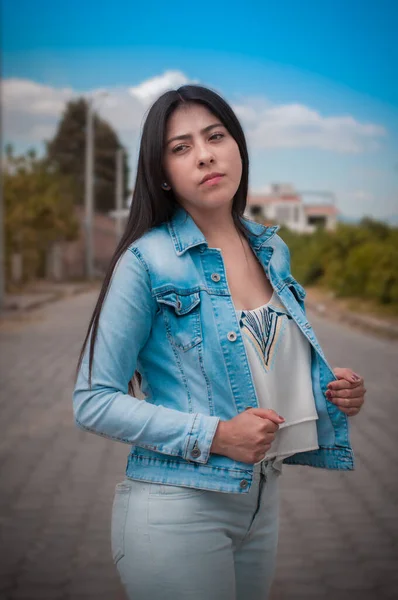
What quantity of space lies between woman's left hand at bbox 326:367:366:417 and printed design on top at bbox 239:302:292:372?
16 cm

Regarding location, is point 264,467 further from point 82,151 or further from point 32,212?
point 82,151

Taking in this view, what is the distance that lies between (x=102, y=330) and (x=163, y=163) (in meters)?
0.42

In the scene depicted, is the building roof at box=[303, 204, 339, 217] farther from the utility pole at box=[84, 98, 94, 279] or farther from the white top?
the white top

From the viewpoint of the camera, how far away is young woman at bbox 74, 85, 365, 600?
69.5 inches

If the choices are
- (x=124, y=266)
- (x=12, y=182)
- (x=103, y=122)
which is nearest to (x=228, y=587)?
(x=124, y=266)

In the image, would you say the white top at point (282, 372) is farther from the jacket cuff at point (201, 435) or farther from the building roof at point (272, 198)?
the building roof at point (272, 198)

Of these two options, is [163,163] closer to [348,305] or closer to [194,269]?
[194,269]

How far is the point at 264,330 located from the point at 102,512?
10.1ft

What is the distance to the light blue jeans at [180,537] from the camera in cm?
178

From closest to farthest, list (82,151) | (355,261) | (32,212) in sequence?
(355,261) < (32,212) < (82,151)

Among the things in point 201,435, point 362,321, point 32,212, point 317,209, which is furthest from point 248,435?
point 317,209

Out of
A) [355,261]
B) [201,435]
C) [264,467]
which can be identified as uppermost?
[201,435]

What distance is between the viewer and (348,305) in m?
18.4

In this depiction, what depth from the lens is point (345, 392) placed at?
75.9 inches
